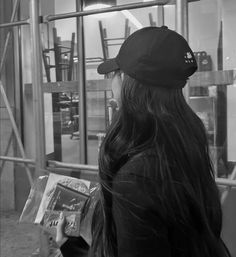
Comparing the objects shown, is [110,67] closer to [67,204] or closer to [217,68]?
[67,204]

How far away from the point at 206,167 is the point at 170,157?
16 cm

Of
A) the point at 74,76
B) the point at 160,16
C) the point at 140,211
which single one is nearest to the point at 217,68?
the point at 160,16

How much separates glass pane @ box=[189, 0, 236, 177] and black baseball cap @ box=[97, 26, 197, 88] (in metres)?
2.54

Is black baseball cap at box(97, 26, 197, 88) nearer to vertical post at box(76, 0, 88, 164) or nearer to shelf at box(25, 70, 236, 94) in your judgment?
shelf at box(25, 70, 236, 94)

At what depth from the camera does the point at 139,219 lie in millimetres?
1055

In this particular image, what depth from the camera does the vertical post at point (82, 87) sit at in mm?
4742

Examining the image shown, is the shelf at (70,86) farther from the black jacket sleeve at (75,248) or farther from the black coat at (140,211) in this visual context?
the black coat at (140,211)

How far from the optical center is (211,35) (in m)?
3.88

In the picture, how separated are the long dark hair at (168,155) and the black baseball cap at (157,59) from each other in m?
0.03

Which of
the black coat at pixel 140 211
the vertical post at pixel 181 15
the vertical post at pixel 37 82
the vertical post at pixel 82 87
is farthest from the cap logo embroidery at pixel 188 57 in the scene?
the vertical post at pixel 82 87

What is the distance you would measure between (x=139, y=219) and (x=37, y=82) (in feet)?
8.58

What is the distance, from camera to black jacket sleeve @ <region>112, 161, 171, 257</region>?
1056 millimetres

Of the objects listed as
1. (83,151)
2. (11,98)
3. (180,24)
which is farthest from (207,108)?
(11,98)

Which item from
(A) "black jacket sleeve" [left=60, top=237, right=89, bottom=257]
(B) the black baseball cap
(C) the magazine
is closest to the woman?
(B) the black baseball cap
